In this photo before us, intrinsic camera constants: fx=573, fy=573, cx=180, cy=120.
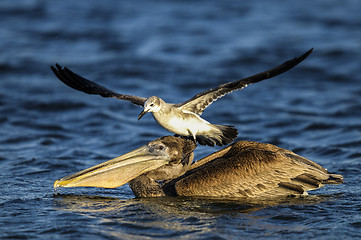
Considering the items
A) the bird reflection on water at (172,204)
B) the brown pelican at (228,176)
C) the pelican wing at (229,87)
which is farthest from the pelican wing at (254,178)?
the pelican wing at (229,87)

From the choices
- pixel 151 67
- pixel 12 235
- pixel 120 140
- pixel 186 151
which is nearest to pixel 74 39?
pixel 151 67

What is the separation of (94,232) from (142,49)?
420 inches

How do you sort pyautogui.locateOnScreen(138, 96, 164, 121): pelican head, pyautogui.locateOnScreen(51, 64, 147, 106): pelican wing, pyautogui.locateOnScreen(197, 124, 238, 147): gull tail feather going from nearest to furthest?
pyautogui.locateOnScreen(138, 96, 164, 121): pelican head → pyautogui.locateOnScreen(197, 124, 238, 147): gull tail feather → pyautogui.locateOnScreen(51, 64, 147, 106): pelican wing

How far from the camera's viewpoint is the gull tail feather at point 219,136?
7215 millimetres

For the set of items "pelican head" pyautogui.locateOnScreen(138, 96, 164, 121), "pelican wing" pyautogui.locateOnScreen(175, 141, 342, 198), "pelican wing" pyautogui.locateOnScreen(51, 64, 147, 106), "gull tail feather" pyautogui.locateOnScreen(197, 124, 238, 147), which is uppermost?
"pelican wing" pyautogui.locateOnScreen(51, 64, 147, 106)

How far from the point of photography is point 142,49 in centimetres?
1590

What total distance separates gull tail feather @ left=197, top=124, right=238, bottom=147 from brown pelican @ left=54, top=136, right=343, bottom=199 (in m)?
0.27

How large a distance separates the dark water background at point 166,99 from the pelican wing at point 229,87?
1219 mm

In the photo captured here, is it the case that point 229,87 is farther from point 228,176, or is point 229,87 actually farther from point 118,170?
point 118,170

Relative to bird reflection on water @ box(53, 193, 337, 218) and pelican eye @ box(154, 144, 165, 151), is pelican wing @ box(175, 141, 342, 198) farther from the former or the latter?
pelican eye @ box(154, 144, 165, 151)

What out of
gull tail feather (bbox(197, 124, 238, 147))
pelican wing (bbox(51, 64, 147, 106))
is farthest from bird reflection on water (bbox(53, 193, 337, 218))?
pelican wing (bbox(51, 64, 147, 106))

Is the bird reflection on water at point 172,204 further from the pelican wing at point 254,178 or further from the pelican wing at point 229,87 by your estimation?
the pelican wing at point 229,87

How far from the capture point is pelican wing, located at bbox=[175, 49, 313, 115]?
6426 millimetres

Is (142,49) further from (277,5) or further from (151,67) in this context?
(277,5)
